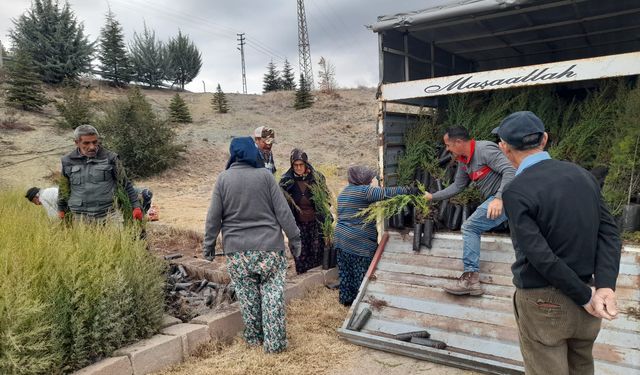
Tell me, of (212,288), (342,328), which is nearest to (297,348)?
(342,328)

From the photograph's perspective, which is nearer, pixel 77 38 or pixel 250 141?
pixel 250 141

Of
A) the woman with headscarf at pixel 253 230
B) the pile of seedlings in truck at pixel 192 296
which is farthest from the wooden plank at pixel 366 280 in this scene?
the pile of seedlings in truck at pixel 192 296

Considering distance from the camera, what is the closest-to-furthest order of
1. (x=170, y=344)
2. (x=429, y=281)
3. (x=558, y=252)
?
(x=558, y=252) < (x=170, y=344) < (x=429, y=281)

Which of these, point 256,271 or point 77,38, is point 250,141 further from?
point 77,38

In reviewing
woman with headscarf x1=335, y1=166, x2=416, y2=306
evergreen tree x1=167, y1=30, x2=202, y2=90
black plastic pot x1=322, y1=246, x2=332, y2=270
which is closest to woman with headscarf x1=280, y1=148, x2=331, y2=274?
black plastic pot x1=322, y1=246, x2=332, y2=270

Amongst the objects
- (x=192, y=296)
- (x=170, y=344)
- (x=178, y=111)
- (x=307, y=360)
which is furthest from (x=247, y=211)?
(x=178, y=111)

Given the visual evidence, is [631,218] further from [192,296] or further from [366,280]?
[192,296]

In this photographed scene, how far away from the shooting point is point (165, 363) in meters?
3.51

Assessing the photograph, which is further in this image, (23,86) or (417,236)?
(23,86)

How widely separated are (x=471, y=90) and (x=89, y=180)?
4.37 meters

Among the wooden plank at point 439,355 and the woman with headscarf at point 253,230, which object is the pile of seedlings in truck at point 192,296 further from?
the wooden plank at point 439,355

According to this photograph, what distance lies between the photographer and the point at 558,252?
2098 millimetres

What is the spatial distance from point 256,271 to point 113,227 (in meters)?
1.59

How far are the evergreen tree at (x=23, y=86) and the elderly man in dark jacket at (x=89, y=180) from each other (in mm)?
16872
